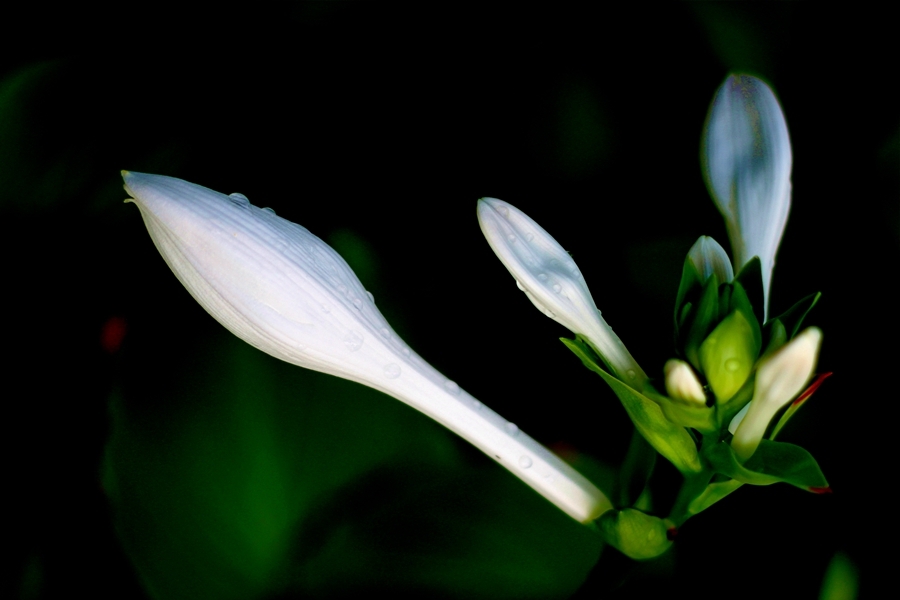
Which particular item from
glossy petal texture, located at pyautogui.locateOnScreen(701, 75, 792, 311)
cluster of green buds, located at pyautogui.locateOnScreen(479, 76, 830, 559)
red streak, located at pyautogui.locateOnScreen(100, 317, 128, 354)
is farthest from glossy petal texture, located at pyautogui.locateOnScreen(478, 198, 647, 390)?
red streak, located at pyautogui.locateOnScreen(100, 317, 128, 354)

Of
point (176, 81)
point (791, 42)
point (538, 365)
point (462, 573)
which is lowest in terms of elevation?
point (462, 573)

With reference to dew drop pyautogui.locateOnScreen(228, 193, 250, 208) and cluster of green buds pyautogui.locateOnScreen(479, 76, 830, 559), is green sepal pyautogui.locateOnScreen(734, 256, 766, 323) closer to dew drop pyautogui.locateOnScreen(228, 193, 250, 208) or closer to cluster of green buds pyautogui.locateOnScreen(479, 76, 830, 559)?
cluster of green buds pyautogui.locateOnScreen(479, 76, 830, 559)

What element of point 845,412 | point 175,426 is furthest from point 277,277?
point 845,412

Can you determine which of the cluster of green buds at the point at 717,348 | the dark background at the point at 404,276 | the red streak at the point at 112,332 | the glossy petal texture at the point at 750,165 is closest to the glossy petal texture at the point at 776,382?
the cluster of green buds at the point at 717,348

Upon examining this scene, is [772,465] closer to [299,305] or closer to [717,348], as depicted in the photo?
[717,348]

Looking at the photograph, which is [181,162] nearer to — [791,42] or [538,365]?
[538,365]

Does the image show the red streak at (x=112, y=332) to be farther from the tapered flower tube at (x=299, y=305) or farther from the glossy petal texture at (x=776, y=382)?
the glossy petal texture at (x=776, y=382)
